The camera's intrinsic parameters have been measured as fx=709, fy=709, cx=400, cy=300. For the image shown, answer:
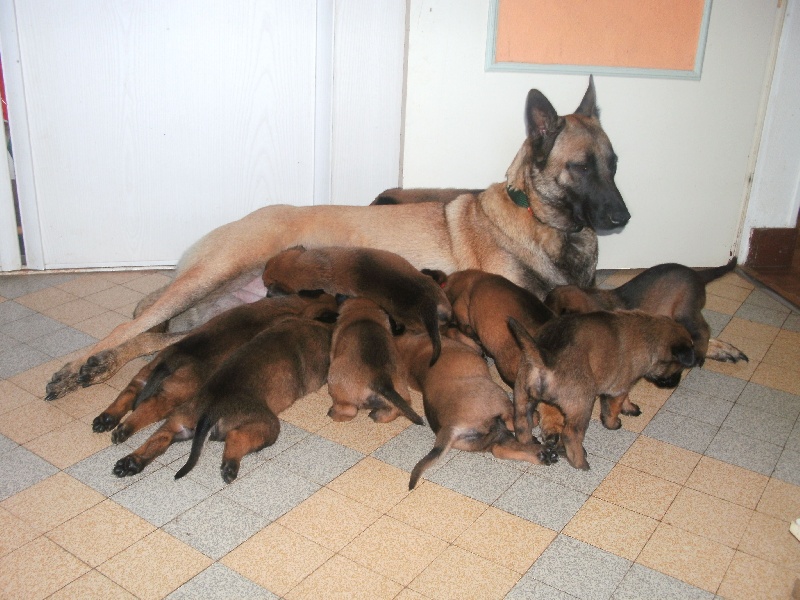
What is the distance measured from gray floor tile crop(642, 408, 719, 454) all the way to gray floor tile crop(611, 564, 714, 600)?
0.75 m

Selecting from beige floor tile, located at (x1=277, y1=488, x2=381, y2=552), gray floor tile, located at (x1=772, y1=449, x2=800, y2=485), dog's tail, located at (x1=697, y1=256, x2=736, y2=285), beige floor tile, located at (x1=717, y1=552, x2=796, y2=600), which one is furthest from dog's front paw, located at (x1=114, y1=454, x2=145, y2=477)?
dog's tail, located at (x1=697, y1=256, x2=736, y2=285)

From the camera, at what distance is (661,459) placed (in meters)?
2.61

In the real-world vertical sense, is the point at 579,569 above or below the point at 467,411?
below

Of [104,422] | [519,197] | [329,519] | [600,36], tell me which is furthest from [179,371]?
[600,36]

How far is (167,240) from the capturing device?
164 inches

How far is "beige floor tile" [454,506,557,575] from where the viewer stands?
2.09 metres

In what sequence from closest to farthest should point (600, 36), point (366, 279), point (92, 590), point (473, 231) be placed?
point (92, 590), point (366, 279), point (473, 231), point (600, 36)

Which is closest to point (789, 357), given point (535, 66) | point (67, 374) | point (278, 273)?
point (535, 66)

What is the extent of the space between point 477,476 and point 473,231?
132cm

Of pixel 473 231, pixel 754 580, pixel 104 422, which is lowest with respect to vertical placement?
pixel 754 580

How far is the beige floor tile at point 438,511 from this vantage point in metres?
2.20

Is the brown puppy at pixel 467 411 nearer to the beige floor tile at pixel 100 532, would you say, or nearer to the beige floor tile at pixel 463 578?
the beige floor tile at pixel 463 578

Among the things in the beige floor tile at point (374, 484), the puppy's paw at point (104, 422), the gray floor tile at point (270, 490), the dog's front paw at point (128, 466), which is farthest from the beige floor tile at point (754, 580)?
the puppy's paw at point (104, 422)

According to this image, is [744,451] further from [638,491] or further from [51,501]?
[51,501]
